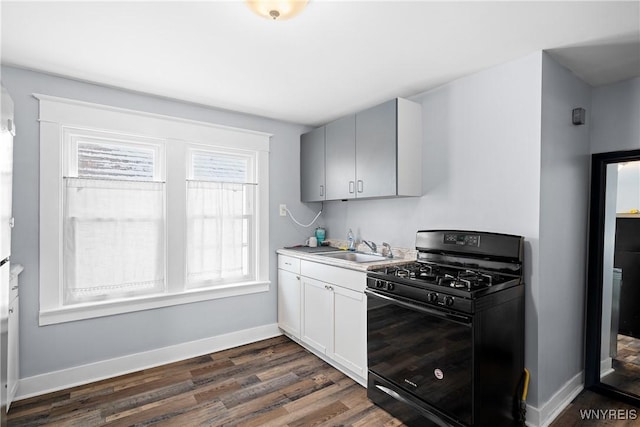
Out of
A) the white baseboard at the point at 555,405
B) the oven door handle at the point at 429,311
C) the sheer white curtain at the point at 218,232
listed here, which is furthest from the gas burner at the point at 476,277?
the sheer white curtain at the point at 218,232

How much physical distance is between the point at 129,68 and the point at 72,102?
2.02ft

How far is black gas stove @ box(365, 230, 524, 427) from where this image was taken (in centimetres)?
176

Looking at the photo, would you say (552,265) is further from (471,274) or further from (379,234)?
(379,234)

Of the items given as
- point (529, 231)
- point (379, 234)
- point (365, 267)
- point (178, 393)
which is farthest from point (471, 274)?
point (178, 393)

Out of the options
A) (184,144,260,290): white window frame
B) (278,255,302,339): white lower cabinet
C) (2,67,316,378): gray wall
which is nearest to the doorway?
(278,255,302,339): white lower cabinet

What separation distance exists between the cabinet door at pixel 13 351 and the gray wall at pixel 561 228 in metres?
3.37

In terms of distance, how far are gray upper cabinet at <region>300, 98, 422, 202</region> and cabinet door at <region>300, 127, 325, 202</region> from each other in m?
0.04

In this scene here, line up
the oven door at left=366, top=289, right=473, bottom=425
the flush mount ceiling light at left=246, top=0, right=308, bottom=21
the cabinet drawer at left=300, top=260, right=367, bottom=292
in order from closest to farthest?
the flush mount ceiling light at left=246, top=0, right=308, bottom=21 → the oven door at left=366, top=289, right=473, bottom=425 → the cabinet drawer at left=300, top=260, right=367, bottom=292

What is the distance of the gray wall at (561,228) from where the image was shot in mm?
2100

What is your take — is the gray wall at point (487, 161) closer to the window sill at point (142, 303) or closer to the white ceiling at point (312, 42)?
the white ceiling at point (312, 42)

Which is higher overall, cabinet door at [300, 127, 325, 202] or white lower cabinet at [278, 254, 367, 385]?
cabinet door at [300, 127, 325, 202]

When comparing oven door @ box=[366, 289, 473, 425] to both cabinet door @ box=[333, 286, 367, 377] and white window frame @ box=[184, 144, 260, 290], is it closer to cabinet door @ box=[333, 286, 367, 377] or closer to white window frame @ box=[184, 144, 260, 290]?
cabinet door @ box=[333, 286, 367, 377]

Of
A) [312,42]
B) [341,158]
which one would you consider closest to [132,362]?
[341,158]

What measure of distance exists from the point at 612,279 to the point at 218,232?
3.42 metres
